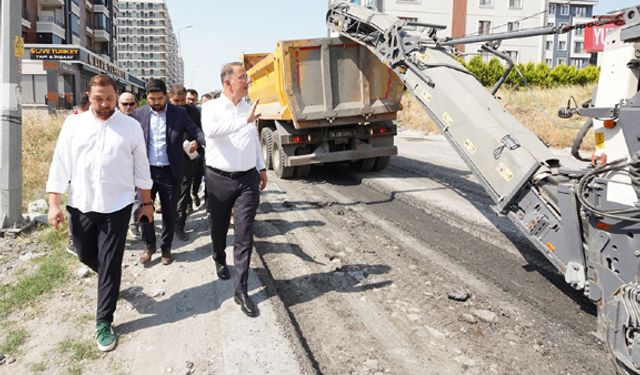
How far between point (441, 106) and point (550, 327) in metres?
2.52

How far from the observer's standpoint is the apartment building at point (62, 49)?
3397 centimetres

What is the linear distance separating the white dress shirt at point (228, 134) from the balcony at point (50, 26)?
147ft

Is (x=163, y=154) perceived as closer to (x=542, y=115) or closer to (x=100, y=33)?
(x=542, y=115)

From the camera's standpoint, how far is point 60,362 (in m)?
3.15

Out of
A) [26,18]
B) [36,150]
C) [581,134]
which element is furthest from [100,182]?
[26,18]

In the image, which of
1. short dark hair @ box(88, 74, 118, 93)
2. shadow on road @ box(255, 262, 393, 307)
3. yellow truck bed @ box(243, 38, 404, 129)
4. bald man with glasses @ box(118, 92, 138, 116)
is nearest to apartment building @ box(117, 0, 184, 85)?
yellow truck bed @ box(243, 38, 404, 129)

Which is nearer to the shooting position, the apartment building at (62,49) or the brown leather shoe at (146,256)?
the brown leather shoe at (146,256)

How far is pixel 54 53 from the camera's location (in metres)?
34.0

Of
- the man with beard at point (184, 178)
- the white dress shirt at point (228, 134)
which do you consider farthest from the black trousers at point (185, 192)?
the white dress shirt at point (228, 134)

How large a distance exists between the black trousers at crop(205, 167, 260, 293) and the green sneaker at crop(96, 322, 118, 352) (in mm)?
930

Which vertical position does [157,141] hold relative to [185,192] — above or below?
above

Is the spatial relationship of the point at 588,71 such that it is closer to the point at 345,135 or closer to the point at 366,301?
the point at 345,135

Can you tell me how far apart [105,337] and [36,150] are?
Answer: 9.68 meters

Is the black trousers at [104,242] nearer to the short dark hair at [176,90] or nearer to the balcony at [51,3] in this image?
the short dark hair at [176,90]
